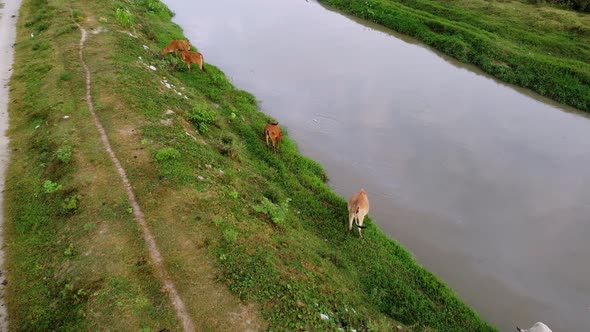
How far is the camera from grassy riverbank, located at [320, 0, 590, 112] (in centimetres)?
2147

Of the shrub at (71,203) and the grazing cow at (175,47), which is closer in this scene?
the shrub at (71,203)

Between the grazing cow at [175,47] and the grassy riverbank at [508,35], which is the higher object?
the grassy riverbank at [508,35]

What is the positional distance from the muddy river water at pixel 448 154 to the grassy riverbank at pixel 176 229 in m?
1.84

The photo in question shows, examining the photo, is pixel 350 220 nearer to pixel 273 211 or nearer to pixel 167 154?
pixel 273 211

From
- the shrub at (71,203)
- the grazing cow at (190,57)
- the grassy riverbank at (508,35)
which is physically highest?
the grassy riverbank at (508,35)

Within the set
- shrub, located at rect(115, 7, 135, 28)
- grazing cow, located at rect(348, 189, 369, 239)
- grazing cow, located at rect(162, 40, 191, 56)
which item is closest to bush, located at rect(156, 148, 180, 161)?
grazing cow, located at rect(348, 189, 369, 239)

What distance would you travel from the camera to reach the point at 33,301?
280 inches

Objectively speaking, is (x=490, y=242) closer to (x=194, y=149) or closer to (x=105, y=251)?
(x=194, y=149)

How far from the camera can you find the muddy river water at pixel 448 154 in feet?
35.7

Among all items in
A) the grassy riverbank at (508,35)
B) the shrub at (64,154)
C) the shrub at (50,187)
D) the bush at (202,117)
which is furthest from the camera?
the grassy riverbank at (508,35)

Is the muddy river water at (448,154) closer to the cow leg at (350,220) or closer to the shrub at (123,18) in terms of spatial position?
the cow leg at (350,220)

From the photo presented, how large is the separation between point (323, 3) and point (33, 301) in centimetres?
3530

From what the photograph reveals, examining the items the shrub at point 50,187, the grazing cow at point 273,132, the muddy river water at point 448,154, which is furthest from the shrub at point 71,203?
the muddy river water at point 448,154

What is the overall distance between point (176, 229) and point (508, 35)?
28906 mm
